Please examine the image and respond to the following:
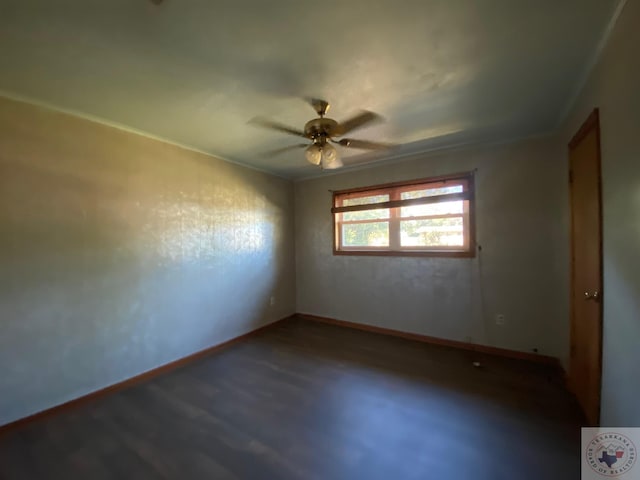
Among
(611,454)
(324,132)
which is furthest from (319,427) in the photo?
(324,132)

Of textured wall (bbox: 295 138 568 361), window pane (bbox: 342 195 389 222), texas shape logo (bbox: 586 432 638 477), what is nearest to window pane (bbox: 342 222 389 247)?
window pane (bbox: 342 195 389 222)

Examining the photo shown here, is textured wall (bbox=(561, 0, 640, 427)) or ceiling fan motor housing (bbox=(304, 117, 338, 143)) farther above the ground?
ceiling fan motor housing (bbox=(304, 117, 338, 143))

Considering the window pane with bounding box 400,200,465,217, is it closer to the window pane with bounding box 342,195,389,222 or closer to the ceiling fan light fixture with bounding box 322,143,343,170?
the window pane with bounding box 342,195,389,222

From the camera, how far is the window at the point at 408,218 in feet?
10.6

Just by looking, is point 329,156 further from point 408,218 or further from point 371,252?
point 371,252

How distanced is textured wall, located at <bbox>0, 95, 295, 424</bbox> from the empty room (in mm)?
16

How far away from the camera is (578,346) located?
213 cm

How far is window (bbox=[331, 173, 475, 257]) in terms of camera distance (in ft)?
10.6

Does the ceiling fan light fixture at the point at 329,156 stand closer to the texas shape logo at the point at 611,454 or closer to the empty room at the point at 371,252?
the empty room at the point at 371,252

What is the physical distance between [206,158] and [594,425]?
4.23 m

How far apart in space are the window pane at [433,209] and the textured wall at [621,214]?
168 centimetres

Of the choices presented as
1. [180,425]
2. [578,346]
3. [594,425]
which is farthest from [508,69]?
[180,425]

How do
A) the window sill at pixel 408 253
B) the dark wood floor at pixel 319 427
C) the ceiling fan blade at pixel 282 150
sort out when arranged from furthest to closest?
the window sill at pixel 408 253 → the ceiling fan blade at pixel 282 150 → the dark wood floor at pixel 319 427

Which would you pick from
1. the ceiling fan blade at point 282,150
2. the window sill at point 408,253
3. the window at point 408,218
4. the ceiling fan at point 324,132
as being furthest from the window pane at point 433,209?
the ceiling fan blade at point 282,150
